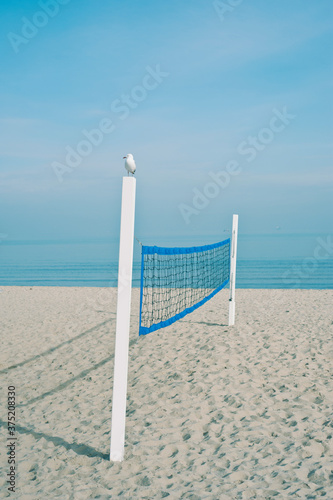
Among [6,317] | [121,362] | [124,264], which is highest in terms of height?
[124,264]

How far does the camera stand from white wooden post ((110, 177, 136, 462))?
3303 mm

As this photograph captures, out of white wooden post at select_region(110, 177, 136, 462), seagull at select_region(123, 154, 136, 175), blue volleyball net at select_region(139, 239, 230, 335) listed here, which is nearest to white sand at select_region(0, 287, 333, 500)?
white wooden post at select_region(110, 177, 136, 462)

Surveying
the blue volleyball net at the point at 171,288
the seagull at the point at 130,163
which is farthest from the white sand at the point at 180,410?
the seagull at the point at 130,163

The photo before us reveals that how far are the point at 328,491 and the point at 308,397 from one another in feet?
5.94

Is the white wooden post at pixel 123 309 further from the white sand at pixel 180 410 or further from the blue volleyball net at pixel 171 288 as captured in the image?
the blue volleyball net at pixel 171 288

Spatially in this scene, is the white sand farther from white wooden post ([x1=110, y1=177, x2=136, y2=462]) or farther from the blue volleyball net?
the blue volleyball net

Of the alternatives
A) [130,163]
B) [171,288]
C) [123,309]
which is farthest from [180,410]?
[171,288]

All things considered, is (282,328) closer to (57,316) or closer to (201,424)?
(201,424)

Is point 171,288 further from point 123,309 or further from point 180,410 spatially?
point 123,309

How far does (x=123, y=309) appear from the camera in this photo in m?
3.33

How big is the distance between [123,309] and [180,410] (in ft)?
5.61

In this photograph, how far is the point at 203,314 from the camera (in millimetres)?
9414

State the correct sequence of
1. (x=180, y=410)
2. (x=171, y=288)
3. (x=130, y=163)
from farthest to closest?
(x=171, y=288) < (x=180, y=410) < (x=130, y=163)

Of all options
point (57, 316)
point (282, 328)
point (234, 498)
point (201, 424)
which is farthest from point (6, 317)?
point (234, 498)
